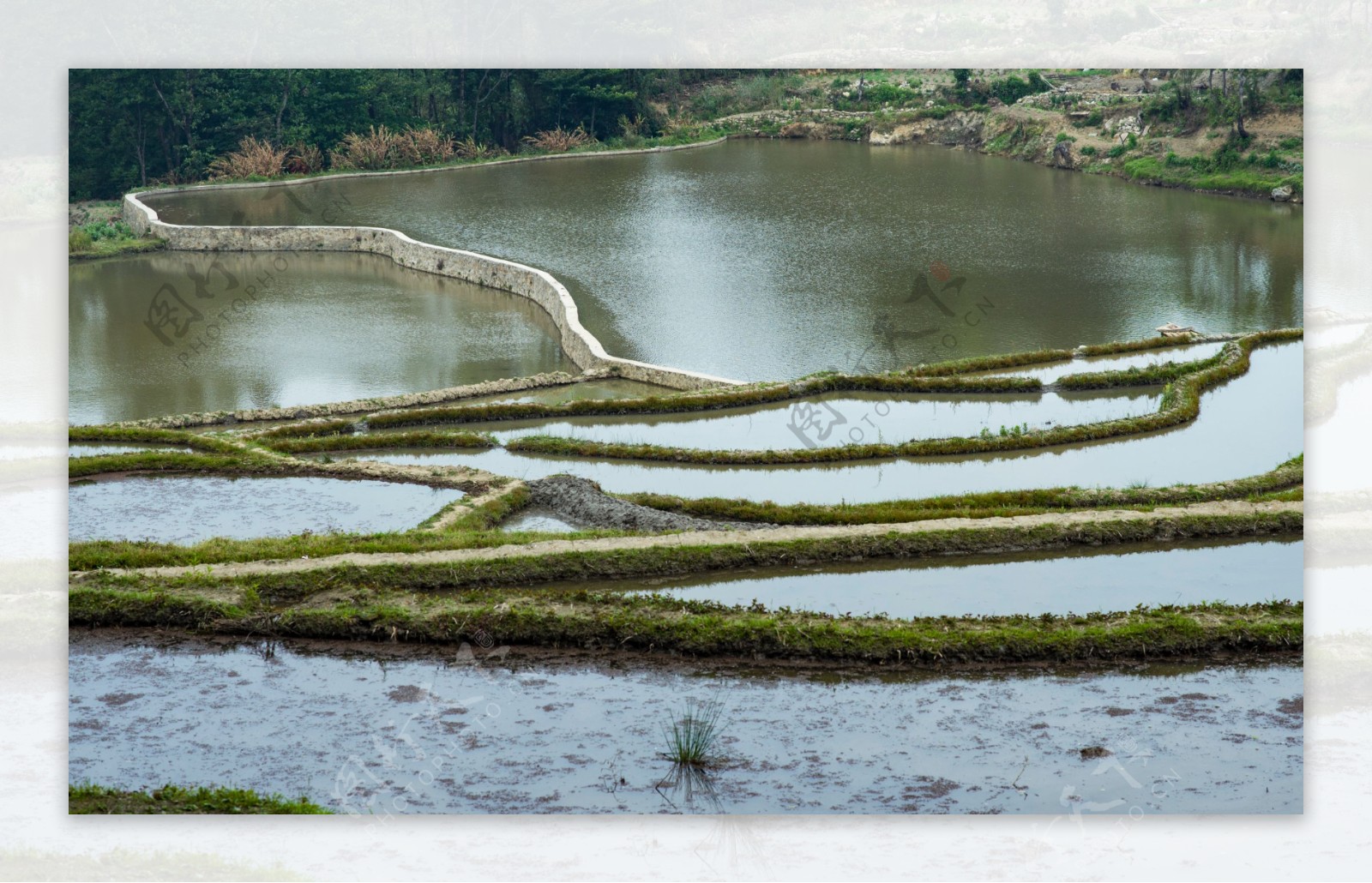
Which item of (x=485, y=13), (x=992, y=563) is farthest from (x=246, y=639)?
(x=992, y=563)

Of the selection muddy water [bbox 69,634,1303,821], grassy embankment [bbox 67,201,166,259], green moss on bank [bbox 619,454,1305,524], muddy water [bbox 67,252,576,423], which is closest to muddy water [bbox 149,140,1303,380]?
grassy embankment [bbox 67,201,166,259]

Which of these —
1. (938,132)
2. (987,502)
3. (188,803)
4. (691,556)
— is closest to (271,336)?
(938,132)

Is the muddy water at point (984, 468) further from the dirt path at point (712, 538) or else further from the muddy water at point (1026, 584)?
the muddy water at point (1026, 584)

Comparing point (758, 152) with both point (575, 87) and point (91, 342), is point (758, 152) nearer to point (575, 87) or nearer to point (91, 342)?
point (575, 87)

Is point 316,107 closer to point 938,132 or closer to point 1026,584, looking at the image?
point 938,132

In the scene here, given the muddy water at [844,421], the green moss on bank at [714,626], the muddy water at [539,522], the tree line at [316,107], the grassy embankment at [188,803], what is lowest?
the grassy embankment at [188,803]

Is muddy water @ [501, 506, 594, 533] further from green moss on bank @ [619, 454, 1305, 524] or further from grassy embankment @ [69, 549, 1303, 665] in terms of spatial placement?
grassy embankment @ [69, 549, 1303, 665]

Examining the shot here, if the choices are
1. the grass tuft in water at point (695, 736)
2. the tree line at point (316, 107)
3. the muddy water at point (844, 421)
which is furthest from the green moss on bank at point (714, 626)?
the muddy water at point (844, 421)
